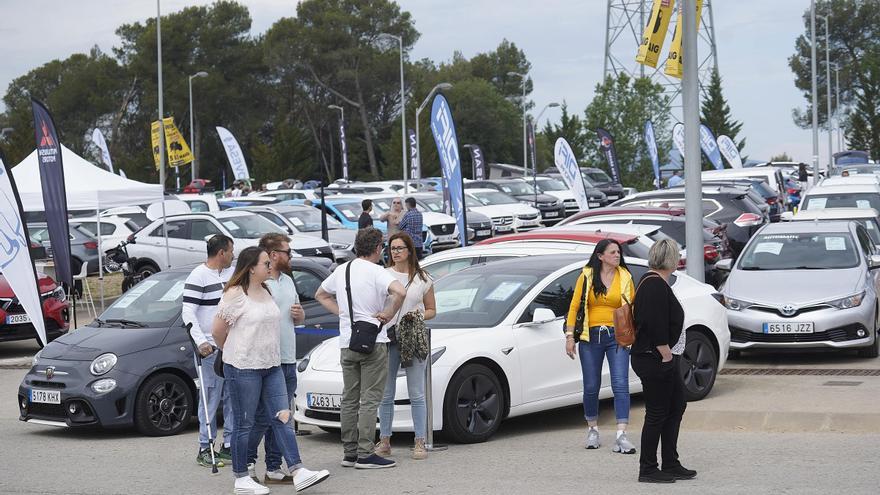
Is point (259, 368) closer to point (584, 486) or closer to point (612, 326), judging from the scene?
point (584, 486)

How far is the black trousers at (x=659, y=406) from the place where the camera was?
7.93m

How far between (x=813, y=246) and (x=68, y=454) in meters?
9.48

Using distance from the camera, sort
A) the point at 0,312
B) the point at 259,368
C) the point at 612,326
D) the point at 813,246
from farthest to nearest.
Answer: the point at 0,312, the point at 813,246, the point at 612,326, the point at 259,368

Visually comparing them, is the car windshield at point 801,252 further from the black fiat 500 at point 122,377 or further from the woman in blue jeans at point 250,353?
the woman in blue jeans at point 250,353

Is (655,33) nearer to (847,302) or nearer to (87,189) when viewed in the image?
(847,302)

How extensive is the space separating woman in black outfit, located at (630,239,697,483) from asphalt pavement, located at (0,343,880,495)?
23cm

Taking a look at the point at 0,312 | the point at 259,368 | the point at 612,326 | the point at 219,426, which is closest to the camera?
the point at 259,368

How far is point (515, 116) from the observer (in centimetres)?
8969

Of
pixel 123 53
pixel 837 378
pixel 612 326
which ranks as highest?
pixel 123 53

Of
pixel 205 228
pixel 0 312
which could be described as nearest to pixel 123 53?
pixel 205 228

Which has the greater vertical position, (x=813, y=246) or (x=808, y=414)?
(x=813, y=246)

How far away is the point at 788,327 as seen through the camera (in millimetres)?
13562

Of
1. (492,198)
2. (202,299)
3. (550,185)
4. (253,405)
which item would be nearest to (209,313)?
(202,299)

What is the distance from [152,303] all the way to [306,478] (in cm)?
401
